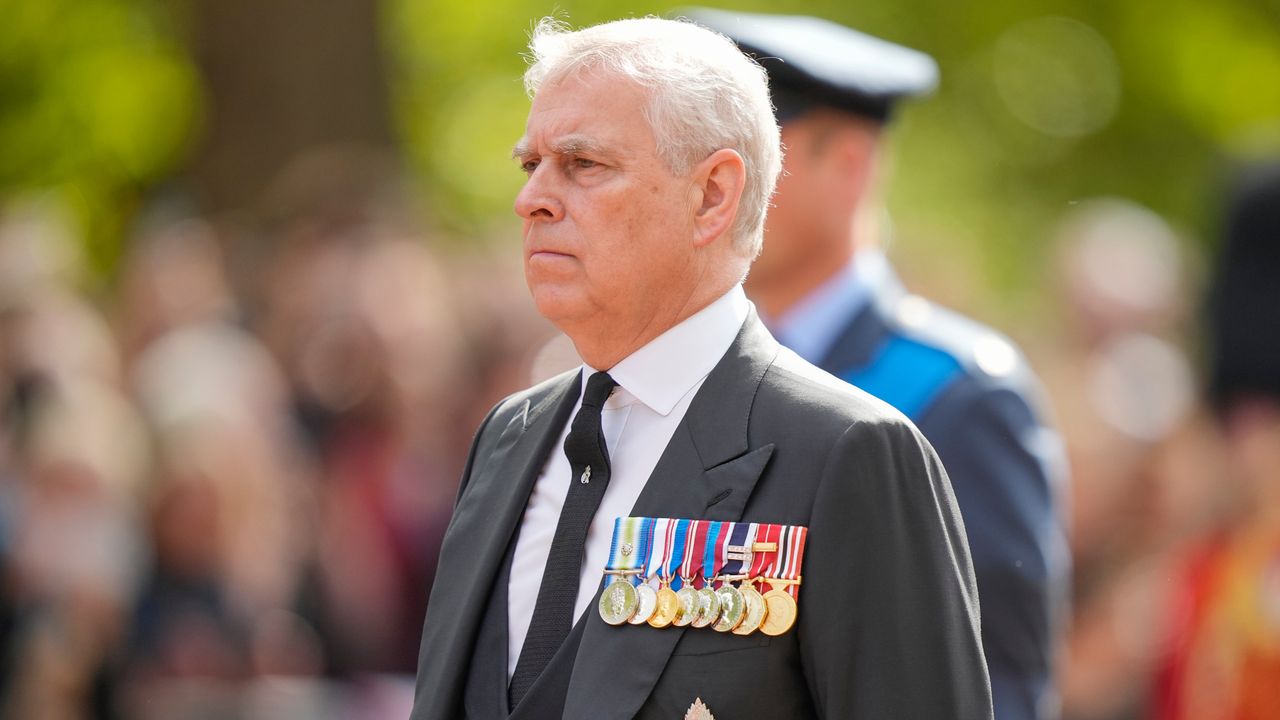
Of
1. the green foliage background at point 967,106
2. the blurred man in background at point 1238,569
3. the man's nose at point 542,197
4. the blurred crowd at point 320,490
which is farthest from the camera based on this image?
the green foliage background at point 967,106

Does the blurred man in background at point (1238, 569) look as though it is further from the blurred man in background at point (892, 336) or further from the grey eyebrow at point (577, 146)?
the grey eyebrow at point (577, 146)

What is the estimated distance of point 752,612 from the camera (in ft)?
8.68

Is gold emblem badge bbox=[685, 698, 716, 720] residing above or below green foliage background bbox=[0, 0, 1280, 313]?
below

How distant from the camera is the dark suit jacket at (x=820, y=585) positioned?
2627 millimetres

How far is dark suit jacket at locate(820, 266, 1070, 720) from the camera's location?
13.0 ft

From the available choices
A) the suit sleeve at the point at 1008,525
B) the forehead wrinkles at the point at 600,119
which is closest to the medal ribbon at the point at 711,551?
the forehead wrinkles at the point at 600,119

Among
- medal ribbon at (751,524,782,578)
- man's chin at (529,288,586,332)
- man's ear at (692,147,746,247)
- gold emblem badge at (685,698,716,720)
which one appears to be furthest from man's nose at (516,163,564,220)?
gold emblem badge at (685,698,716,720)

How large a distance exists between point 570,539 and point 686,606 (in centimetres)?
27

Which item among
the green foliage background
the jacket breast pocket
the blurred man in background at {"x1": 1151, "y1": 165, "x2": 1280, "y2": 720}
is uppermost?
the green foliage background

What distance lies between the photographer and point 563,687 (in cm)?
273

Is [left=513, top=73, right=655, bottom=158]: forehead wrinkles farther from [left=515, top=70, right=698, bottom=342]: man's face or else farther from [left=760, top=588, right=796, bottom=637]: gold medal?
[left=760, top=588, right=796, bottom=637]: gold medal

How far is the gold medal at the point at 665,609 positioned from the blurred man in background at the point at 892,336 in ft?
4.66

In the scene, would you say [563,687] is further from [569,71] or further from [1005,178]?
[1005,178]

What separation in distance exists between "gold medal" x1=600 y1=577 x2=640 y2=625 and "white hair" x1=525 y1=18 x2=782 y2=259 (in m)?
0.61
